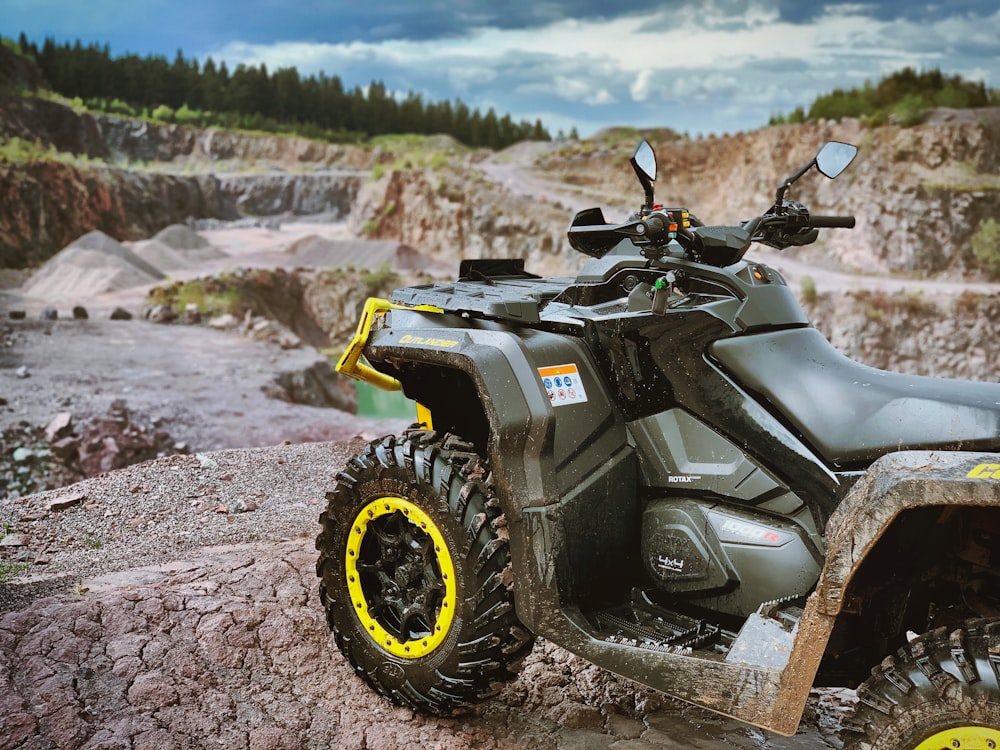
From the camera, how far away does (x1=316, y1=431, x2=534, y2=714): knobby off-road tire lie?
8.66ft

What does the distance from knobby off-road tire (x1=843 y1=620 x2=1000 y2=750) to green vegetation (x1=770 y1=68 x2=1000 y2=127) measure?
13.4 meters

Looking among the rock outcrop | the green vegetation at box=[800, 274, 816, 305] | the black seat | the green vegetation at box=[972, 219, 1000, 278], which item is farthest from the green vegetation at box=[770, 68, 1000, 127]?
the black seat

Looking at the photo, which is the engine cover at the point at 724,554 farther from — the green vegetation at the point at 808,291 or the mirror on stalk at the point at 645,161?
the green vegetation at the point at 808,291

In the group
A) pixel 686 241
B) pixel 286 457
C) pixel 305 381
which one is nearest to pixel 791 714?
pixel 686 241

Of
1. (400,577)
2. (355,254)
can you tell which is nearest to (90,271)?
(355,254)

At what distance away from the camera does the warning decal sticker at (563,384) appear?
8.82ft

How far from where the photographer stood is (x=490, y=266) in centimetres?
342

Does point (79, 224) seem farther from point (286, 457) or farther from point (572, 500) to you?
point (572, 500)

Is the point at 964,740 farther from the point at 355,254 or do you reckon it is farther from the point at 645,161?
the point at 355,254

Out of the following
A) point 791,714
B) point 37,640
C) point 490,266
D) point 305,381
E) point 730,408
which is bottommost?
point 305,381

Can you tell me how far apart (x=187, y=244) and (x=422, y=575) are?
10.2m

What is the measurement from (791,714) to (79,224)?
10.6 meters

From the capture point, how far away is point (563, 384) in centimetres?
272

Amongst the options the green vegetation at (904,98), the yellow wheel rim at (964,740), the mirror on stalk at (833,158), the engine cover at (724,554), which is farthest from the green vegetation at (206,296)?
the yellow wheel rim at (964,740)
